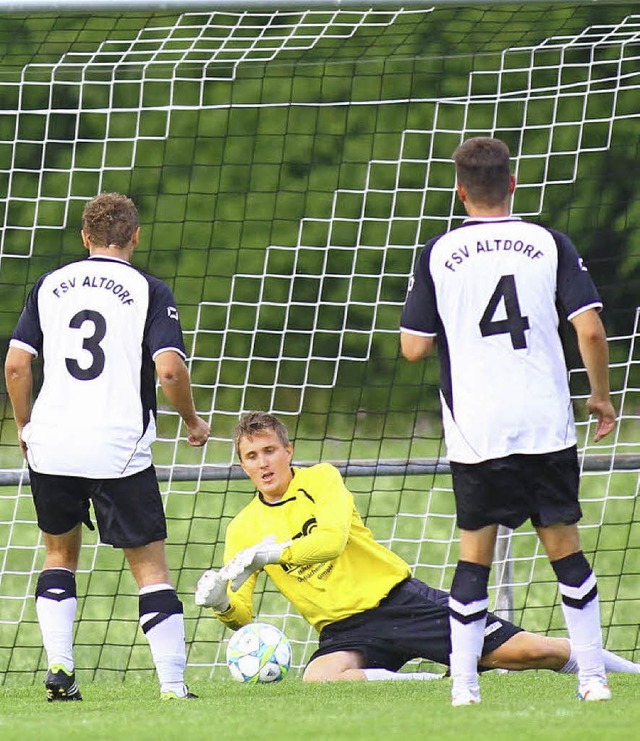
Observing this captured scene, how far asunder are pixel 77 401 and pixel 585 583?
5.83 feet

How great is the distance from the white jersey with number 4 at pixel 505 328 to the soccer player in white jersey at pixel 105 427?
1.01 meters

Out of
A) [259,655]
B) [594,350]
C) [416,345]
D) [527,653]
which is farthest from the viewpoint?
[259,655]

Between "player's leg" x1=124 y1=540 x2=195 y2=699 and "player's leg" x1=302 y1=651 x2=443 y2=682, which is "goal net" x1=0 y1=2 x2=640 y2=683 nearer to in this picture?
"player's leg" x1=302 y1=651 x2=443 y2=682

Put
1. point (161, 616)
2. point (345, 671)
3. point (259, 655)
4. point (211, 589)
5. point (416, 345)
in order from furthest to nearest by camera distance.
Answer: point (259, 655)
point (345, 671)
point (211, 589)
point (161, 616)
point (416, 345)

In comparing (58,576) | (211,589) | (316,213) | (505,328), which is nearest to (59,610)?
(58,576)

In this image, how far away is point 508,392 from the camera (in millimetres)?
4441

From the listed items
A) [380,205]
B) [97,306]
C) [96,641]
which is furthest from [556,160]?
[97,306]

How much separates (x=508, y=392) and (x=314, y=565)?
153 centimetres

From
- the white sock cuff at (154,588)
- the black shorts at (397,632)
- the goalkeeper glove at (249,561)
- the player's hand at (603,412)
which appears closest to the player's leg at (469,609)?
the player's hand at (603,412)

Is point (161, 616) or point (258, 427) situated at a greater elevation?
point (258, 427)

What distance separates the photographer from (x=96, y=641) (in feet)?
26.1

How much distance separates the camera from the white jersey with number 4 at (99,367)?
5.02 meters

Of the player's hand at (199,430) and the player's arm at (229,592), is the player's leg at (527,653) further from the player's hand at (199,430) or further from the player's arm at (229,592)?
the player's hand at (199,430)

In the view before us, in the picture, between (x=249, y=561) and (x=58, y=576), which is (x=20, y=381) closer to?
(x=58, y=576)
